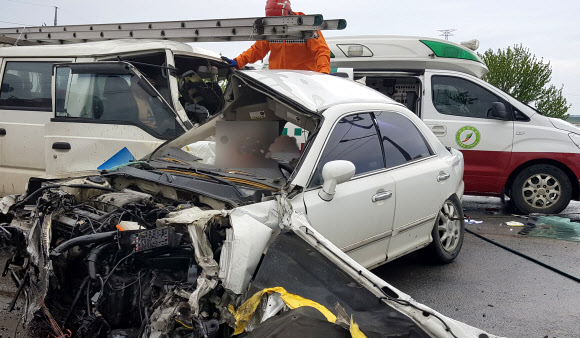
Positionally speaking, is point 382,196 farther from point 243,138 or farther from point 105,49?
point 105,49

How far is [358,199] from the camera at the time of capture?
3684 mm

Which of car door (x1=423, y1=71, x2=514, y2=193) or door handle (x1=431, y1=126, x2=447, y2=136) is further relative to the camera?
door handle (x1=431, y1=126, x2=447, y2=136)

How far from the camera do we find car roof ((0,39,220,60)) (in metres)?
6.04

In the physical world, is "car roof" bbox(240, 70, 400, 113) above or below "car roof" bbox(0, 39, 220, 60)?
below

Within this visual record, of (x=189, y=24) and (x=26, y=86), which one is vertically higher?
(x=189, y=24)

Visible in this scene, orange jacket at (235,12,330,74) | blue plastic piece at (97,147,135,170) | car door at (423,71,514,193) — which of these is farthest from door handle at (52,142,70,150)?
car door at (423,71,514,193)

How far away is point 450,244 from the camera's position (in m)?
5.13

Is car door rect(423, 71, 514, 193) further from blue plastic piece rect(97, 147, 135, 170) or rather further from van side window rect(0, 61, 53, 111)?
van side window rect(0, 61, 53, 111)

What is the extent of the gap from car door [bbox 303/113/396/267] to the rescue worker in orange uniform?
1911 millimetres

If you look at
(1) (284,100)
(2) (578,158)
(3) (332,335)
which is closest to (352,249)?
(1) (284,100)

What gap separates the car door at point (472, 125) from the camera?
24.3ft

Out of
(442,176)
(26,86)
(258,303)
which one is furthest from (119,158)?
(258,303)

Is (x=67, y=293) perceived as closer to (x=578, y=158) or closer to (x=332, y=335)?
(x=332, y=335)

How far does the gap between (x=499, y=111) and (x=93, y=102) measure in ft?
17.6
